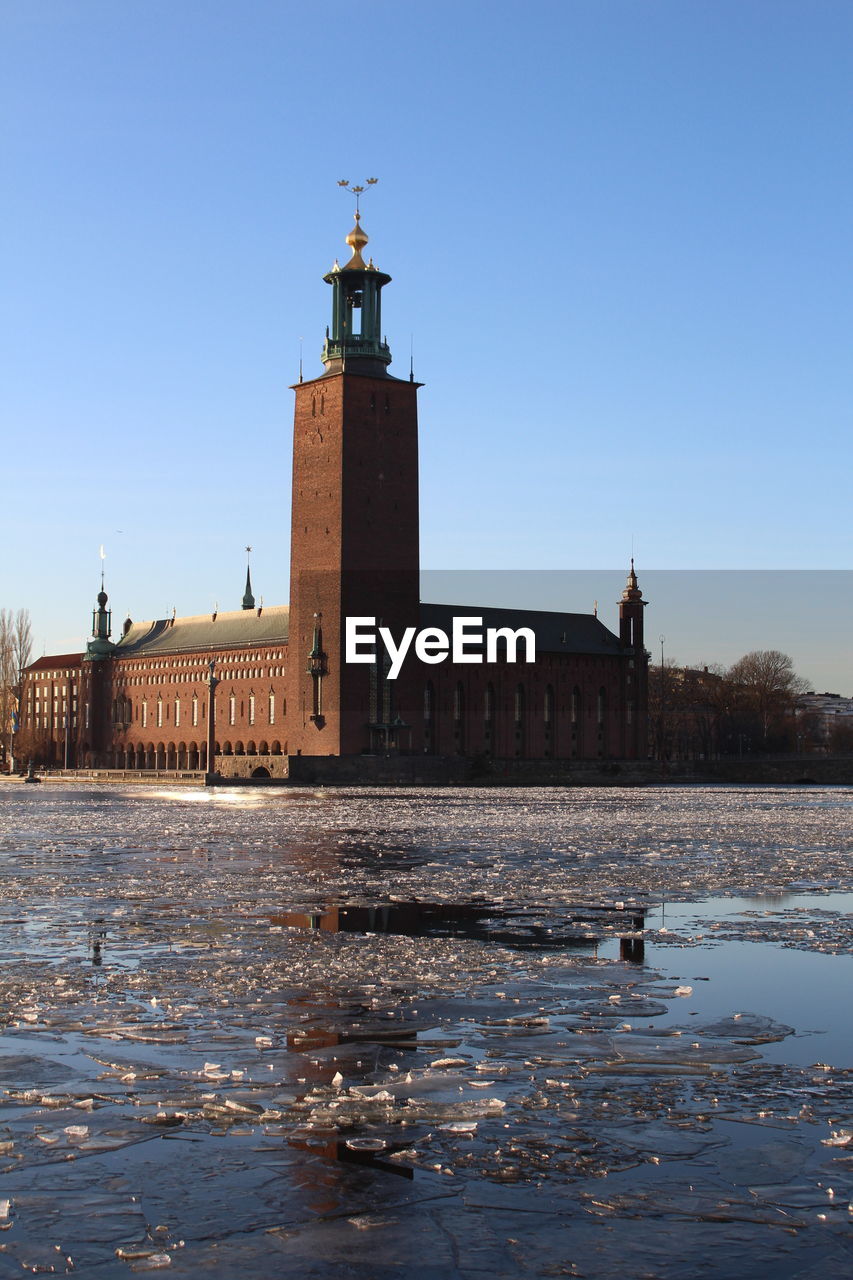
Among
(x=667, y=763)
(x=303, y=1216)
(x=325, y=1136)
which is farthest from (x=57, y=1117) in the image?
(x=667, y=763)

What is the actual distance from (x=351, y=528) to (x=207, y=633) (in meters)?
34.6

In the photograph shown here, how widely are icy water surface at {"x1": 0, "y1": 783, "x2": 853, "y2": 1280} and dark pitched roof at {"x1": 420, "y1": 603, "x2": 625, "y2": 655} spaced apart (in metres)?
94.8

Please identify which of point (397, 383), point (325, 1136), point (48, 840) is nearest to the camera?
point (325, 1136)

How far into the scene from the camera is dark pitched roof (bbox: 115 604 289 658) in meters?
112

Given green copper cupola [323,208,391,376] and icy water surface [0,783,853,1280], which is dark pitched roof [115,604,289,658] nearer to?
green copper cupola [323,208,391,376]

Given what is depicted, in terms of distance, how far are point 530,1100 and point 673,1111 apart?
640mm

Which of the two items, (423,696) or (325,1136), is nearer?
(325,1136)

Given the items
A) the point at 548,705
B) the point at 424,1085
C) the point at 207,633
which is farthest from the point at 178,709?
the point at 424,1085

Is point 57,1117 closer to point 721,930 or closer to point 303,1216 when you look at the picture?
point 303,1216

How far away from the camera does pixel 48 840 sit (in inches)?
1001

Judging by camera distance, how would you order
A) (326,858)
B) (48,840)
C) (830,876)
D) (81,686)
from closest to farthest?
(830,876) → (326,858) → (48,840) → (81,686)

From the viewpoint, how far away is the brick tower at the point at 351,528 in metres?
89.6

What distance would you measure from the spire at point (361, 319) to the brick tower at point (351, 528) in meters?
0.06

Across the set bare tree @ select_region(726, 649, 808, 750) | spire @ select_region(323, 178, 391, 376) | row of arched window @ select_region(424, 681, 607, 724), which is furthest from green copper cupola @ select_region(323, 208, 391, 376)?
bare tree @ select_region(726, 649, 808, 750)
